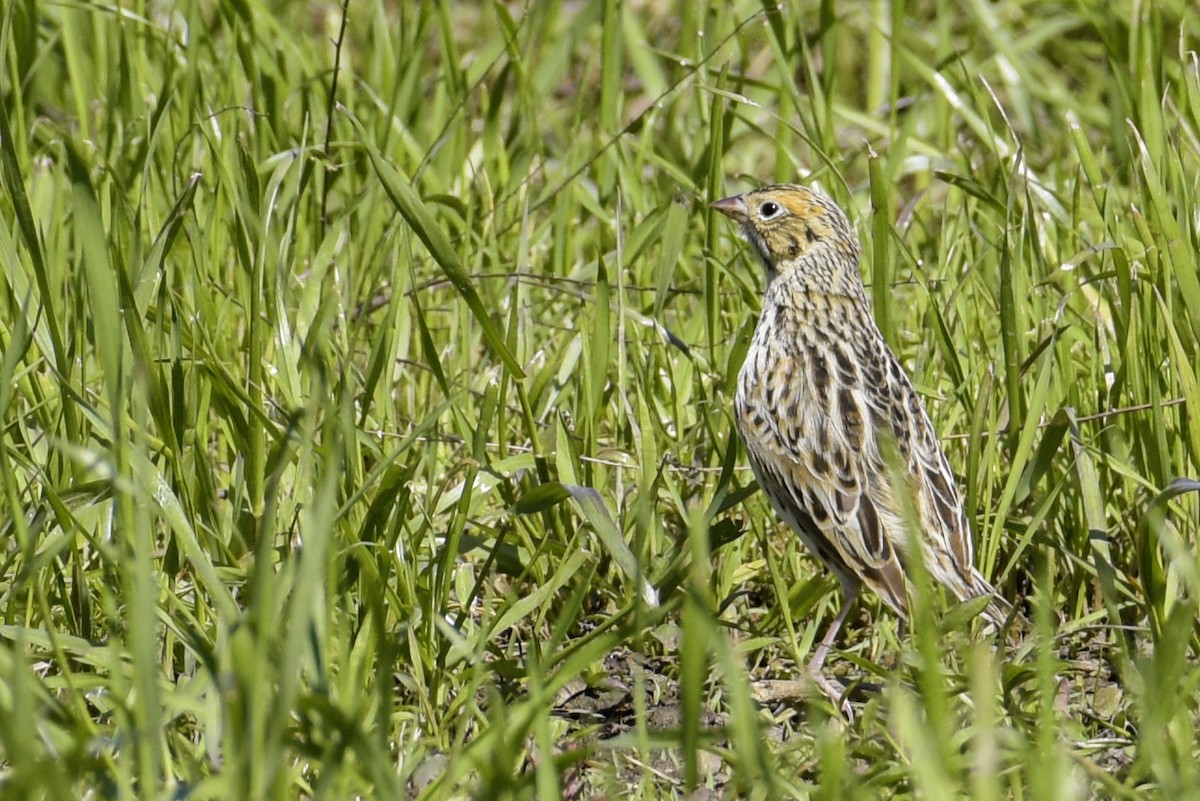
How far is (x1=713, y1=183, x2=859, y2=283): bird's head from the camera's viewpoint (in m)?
4.97

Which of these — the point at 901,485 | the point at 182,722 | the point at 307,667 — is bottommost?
the point at 182,722

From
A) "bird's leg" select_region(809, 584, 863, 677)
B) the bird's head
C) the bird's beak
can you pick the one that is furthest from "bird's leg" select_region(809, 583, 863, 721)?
the bird's beak

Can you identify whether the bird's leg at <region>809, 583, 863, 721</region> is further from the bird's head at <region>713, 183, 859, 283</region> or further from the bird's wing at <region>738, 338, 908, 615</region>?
the bird's head at <region>713, 183, 859, 283</region>

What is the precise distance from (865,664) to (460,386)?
169cm

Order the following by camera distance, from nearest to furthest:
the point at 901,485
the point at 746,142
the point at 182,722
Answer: the point at 901,485 < the point at 182,722 < the point at 746,142

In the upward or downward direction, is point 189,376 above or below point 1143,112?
below

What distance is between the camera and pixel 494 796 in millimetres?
2553

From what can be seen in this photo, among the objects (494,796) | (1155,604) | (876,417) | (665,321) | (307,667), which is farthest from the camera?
(665,321)

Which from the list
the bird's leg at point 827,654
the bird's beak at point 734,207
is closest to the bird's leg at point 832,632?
the bird's leg at point 827,654

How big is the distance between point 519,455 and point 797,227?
1.22 metres

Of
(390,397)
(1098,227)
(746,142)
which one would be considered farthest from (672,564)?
(746,142)

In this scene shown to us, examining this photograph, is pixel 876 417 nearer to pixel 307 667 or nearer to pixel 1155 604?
pixel 1155 604

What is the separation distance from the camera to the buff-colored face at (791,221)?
500cm

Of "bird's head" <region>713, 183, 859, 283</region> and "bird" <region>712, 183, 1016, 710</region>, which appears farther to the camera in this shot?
"bird's head" <region>713, 183, 859, 283</region>
